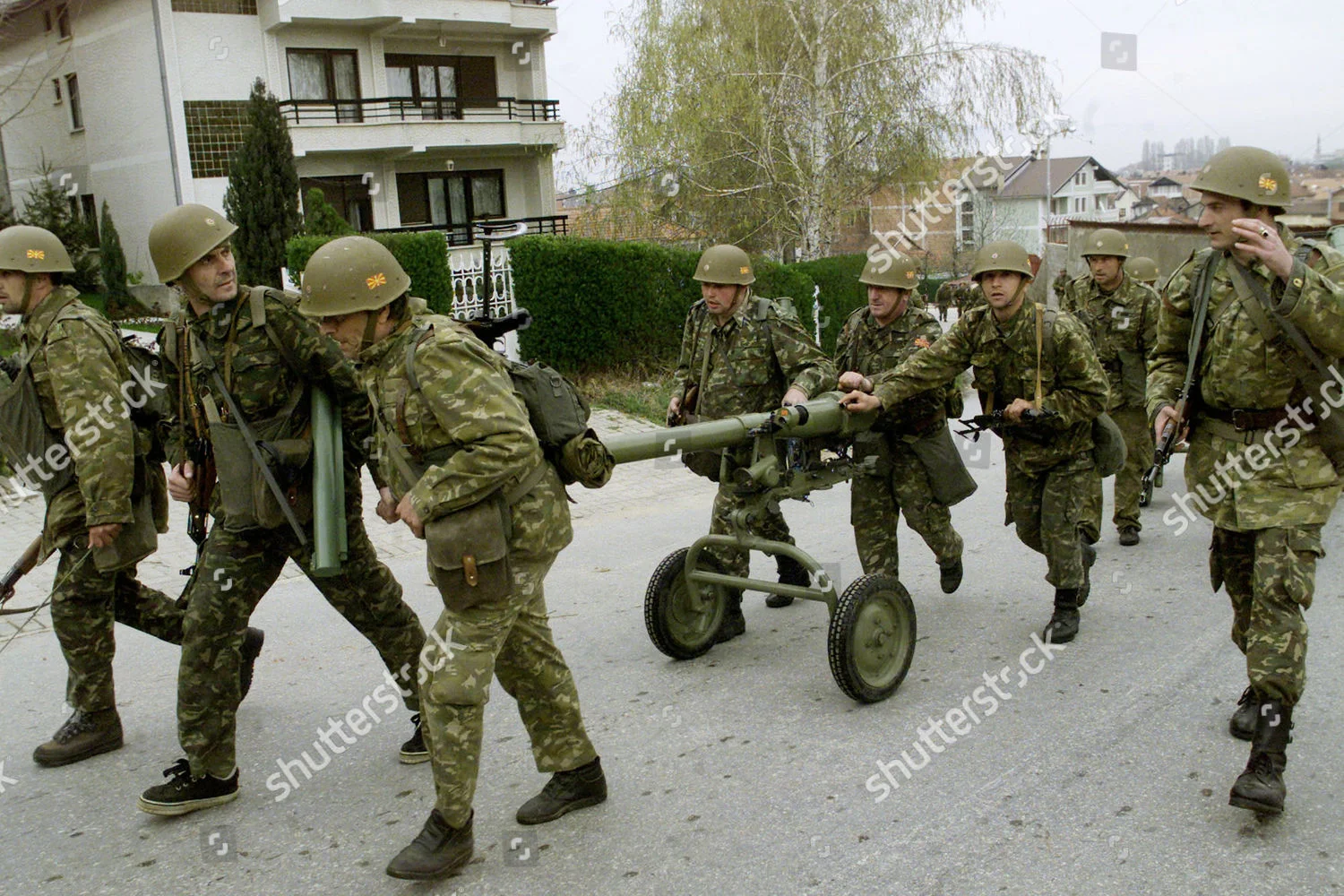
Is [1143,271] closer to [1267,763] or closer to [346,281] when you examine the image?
[1267,763]

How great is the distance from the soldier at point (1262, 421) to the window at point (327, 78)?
2445cm

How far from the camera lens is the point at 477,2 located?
27.0m

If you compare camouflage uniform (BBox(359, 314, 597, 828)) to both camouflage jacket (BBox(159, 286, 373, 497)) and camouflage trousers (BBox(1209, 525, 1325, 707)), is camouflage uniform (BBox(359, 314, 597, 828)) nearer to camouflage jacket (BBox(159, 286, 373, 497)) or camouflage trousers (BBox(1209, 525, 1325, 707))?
camouflage jacket (BBox(159, 286, 373, 497))

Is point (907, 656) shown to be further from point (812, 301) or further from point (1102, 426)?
point (812, 301)

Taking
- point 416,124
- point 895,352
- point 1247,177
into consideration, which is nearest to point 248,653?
point 895,352

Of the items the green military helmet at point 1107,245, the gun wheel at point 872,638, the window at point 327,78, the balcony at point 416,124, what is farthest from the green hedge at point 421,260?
the window at point 327,78

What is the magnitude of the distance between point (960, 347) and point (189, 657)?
3.52m

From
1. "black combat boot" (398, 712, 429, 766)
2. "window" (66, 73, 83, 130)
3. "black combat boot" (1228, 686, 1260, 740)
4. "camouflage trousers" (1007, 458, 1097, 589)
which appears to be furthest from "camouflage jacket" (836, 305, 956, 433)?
"window" (66, 73, 83, 130)

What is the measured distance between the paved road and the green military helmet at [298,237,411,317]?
1.73 meters

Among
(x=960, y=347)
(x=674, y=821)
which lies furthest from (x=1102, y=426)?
(x=674, y=821)

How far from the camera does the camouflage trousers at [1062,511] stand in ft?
18.5

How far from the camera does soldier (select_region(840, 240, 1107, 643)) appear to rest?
17.8 ft

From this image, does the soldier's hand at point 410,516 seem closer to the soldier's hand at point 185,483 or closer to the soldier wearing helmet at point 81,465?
the soldier's hand at point 185,483

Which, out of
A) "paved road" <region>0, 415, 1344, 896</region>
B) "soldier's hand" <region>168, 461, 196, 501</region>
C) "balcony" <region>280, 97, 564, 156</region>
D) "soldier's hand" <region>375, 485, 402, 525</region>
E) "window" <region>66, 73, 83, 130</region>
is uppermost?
"window" <region>66, 73, 83, 130</region>
